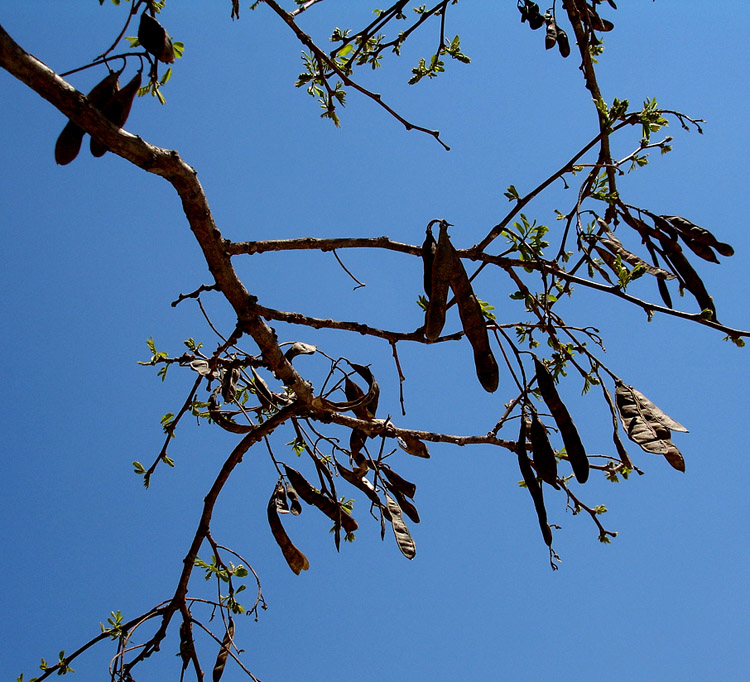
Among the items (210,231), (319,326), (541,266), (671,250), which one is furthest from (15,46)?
(671,250)

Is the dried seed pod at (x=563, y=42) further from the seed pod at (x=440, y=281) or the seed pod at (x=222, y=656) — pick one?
the seed pod at (x=222, y=656)

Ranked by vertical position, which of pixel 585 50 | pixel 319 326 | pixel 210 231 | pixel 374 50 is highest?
pixel 374 50

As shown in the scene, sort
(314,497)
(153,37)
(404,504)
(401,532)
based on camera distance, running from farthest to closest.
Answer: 1. (404,504)
2. (314,497)
3. (401,532)
4. (153,37)

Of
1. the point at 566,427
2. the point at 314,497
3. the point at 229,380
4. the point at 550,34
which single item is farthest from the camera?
the point at 550,34

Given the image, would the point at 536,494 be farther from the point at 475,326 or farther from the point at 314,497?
the point at 314,497

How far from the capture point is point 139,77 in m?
1.72

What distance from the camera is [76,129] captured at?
1708mm

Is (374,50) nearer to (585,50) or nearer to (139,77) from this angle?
(585,50)

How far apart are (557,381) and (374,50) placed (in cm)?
Result: 186

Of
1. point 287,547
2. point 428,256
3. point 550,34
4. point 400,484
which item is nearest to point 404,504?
point 400,484

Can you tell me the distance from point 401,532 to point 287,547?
44 cm

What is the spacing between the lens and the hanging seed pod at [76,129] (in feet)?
5.54

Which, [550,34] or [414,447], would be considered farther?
[550,34]

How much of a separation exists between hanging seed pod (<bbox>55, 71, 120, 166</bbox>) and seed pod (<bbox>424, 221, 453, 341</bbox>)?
941mm
